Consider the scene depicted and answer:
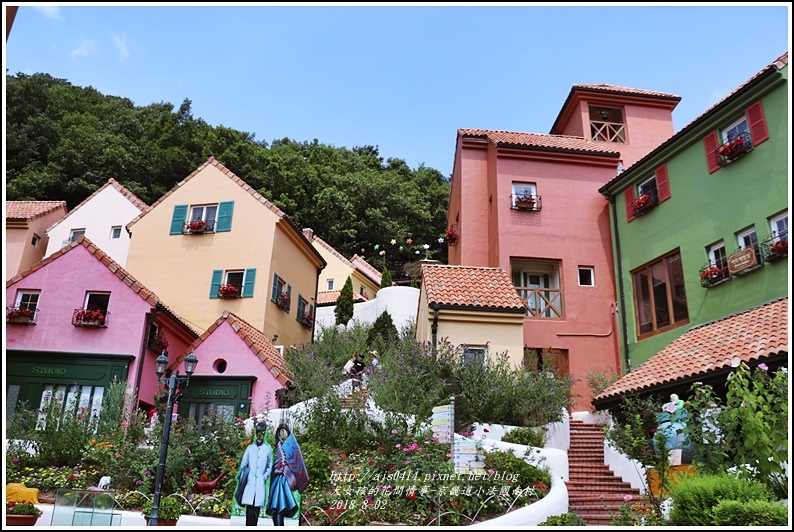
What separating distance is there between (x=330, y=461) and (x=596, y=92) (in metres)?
19.8

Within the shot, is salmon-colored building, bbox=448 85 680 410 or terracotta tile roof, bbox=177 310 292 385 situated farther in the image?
salmon-colored building, bbox=448 85 680 410

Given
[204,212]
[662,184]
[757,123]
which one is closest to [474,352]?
[662,184]

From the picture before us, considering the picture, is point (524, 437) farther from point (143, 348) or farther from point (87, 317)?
point (87, 317)

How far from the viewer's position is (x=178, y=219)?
82.3ft

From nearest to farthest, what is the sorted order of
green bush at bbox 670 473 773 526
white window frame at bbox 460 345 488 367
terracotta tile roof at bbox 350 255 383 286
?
1. green bush at bbox 670 473 773 526
2. white window frame at bbox 460 345 488 367
3. terracotta tile roof at bbox 350 255 383 286

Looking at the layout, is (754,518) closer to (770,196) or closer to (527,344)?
(770,196)

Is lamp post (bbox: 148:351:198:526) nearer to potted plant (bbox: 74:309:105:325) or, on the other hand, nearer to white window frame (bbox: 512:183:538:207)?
potted plant (bbox: 74:309:105:325)

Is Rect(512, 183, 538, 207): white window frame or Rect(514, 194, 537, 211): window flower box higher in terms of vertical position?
Rect(512, 183, 538, 207): white window frame

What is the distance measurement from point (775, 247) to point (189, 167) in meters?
37.0

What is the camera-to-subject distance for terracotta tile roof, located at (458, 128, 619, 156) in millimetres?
22672

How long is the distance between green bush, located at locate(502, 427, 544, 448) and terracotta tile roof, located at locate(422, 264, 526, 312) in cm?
460

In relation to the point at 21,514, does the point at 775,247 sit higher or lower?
higher

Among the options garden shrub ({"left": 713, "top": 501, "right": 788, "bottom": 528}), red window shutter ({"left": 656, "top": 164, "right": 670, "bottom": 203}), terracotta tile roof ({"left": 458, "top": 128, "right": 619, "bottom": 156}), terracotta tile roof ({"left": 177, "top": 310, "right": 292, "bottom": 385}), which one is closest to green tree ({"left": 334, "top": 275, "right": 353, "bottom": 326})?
terracotta tile roof ({"left": 458, "top": 128, "right": 619, "bottom": 156})

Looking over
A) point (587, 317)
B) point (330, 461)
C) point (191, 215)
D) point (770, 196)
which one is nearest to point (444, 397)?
point (330, 461)
